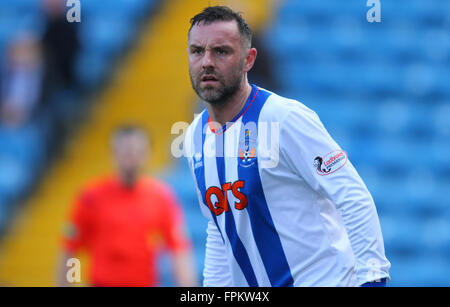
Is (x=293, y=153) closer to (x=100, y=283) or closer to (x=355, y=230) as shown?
(x=355, y=230)

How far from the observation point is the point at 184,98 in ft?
27.2

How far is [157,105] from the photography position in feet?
27.3

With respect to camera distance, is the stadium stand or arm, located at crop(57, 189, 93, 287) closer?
arm, located at crop(57, 189, 93, 287)

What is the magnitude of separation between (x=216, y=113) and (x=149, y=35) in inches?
243

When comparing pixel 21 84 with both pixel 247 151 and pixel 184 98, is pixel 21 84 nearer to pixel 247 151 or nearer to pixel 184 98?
pixel 184 98

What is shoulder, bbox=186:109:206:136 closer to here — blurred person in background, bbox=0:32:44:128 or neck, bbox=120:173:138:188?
neck, bbox=120:173:138:188

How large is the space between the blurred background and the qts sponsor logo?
3.94m

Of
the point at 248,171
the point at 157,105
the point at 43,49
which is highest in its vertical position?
the point at 43,49

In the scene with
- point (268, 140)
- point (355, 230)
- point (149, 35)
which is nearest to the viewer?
point (355, 230)

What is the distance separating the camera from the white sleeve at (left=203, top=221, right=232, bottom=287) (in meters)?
3.22

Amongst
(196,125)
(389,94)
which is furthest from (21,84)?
(196,125)

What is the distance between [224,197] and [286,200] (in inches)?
10.1

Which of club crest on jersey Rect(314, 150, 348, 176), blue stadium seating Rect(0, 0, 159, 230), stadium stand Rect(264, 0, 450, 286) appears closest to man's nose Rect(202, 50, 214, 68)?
club crest on jersey Rect(314, 150, 348, 176)
